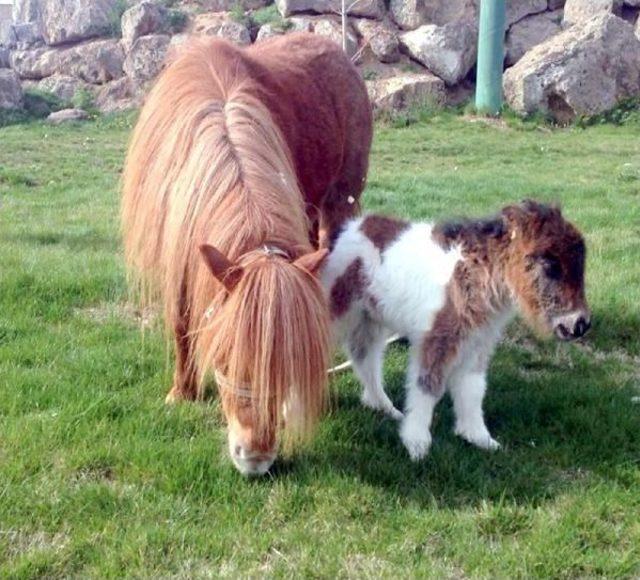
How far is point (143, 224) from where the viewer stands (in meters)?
4.67

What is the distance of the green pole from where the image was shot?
17.0 metres

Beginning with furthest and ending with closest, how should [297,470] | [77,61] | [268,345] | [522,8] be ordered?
[77,61]
[522,8]
[297,470]
[268,345]

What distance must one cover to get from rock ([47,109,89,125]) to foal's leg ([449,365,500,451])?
1540cm

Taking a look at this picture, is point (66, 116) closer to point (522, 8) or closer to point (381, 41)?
point (381, 41)

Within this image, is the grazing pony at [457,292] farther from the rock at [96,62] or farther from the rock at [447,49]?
the rock at [96,62]

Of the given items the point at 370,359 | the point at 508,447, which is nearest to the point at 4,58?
the point at 370,359

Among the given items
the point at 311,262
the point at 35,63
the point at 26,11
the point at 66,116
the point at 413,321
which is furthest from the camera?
the point at 26,11

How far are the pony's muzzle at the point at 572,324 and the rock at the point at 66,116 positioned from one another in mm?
15755

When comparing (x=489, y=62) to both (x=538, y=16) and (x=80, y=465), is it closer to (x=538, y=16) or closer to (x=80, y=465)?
(x=538, y=16)

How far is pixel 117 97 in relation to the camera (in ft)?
66.0

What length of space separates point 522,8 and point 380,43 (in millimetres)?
3773

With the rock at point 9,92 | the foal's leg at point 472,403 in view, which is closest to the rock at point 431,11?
the rock at point 9,92

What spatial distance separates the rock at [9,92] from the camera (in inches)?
745

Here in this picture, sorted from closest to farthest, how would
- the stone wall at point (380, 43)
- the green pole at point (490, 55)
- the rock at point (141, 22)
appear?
the green pole at point (490, 55), the stone wall at point (380, 43), the rock at point (141, 22)
